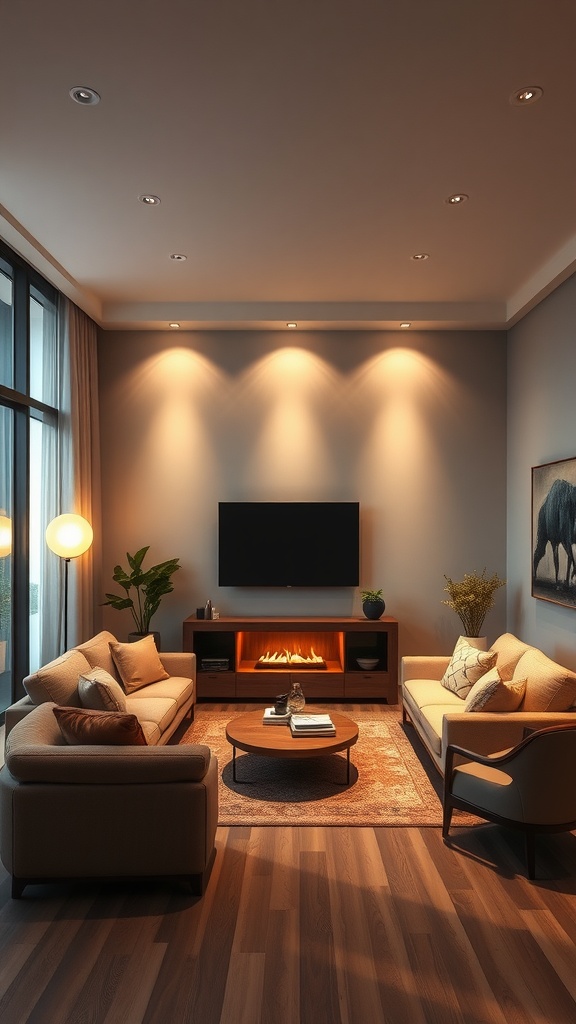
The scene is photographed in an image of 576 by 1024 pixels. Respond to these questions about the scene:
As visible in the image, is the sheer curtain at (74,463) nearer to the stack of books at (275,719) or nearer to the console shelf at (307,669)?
the console shelf at (307,669)

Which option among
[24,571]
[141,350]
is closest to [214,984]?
[24,571]

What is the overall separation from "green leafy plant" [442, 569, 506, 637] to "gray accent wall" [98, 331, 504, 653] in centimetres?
55

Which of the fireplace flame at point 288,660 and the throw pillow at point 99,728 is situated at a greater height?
the throw pillow at point 99,728

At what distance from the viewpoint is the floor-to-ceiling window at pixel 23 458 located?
454cm

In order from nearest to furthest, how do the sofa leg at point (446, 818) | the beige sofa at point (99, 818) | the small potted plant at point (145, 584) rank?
the beige sofa at point (99, 818)
the sofa leg at point (446, 818)
the small potted plant at point (145, 584)

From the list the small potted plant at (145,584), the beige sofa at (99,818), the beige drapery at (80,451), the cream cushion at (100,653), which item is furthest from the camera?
the small potted plant at (145,584)

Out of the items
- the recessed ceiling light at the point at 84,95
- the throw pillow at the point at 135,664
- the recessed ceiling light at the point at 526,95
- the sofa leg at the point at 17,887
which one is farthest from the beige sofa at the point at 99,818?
the recessed ceiling light at the point at 526,95

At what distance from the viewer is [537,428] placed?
541cm

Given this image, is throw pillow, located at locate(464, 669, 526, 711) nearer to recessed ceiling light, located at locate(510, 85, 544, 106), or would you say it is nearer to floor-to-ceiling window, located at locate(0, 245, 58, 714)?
recessed ceiling light, located at locate(510, 85, 544, 106)

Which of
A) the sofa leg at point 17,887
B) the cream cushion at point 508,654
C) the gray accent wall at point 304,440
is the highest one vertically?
the gray accent wall at point 304,440

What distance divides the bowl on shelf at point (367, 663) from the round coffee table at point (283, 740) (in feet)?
5.26

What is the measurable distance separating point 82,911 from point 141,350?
4.70 meters

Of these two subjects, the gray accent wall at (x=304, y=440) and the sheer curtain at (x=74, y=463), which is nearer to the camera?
the sheer curtain at (x=74, y=463)

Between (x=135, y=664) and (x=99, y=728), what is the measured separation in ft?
5.61
